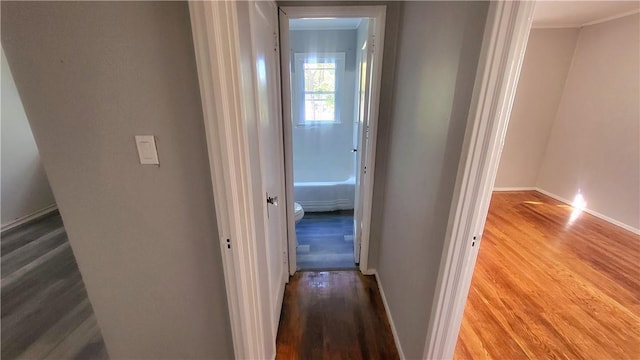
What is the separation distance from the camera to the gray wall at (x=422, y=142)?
0.91 metres

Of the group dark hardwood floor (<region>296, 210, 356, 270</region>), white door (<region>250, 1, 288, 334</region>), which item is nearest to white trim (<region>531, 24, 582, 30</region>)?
dark hardwood floor (<region>296, 210, 356, 270</region>)

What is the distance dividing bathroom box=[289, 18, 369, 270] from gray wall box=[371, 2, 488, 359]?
1.11 metres

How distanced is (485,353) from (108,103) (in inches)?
88.3

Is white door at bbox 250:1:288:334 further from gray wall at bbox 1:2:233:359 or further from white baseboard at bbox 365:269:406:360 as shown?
white baseboard at bbox 365:269:406:360

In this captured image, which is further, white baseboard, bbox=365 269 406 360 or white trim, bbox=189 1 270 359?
white baseboard, bbox=365 269 406 360

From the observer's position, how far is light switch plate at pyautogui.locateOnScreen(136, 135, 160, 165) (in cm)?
92

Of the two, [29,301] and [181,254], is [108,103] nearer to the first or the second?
[181,254]

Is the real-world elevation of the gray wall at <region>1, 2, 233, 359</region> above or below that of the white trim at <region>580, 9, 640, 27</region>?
below

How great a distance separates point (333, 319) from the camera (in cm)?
181

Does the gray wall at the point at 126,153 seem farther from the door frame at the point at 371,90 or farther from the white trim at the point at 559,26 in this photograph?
the white trim at the point at 559,26

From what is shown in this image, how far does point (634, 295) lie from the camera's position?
198 centimetres

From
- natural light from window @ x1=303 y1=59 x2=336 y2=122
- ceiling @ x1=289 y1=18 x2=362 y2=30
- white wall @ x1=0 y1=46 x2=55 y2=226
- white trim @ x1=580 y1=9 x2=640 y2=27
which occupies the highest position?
ceiling @ x1=289 y1=18 x2=362 y2=30

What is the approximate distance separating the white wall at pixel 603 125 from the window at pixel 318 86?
126 inches

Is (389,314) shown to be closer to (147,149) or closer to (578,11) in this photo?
(147,149)
